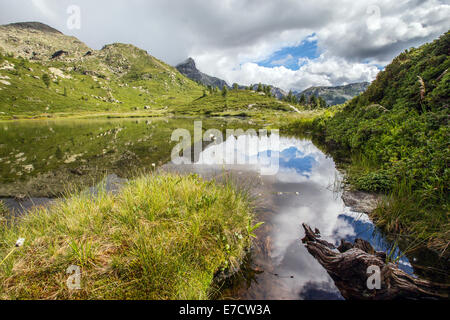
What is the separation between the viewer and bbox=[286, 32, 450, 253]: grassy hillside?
4.41 m

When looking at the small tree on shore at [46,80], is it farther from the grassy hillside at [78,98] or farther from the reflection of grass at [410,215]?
the reflection of grass at [410,215]

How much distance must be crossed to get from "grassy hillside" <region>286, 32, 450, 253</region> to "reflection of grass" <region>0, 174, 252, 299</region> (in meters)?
4.10

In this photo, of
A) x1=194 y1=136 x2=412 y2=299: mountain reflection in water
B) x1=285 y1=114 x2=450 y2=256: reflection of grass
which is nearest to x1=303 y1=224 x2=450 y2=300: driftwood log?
x1=194 y1=136 x2=412 y2=299: mountain reflection in water

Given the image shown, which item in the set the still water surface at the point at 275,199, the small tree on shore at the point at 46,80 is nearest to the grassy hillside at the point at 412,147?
the still water surface at the point at 275,199

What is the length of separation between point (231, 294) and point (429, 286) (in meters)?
3.21

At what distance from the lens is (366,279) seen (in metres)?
3.03

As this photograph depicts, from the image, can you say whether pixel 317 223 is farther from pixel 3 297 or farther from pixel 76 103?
pixel 76 103

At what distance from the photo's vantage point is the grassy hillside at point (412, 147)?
14.5 ft

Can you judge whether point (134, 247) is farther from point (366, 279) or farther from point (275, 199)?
point (275, 199)

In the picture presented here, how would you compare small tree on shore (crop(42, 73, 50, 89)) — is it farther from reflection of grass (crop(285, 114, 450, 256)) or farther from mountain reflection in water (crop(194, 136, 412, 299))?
reflection of grass (crop(285, 114, 450, 256))

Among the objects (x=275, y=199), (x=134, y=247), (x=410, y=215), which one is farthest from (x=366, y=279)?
(x=134, y=247)

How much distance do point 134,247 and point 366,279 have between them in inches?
164

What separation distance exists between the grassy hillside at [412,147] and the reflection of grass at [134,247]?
4.10 meters
